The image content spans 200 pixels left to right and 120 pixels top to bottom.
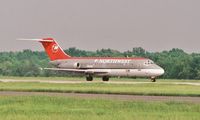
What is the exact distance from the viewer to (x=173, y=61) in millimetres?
148375

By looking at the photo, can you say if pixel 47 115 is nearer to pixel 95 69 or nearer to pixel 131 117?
pixel 131 117

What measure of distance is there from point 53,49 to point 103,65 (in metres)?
10.6

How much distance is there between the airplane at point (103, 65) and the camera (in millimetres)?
82250

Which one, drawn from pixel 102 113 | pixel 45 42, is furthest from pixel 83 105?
pixel 45 42

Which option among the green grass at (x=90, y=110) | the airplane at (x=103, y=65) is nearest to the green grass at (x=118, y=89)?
the green grass at (x=90, y=110)

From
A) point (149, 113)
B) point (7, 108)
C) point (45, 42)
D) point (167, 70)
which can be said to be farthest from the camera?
point (167, 70)

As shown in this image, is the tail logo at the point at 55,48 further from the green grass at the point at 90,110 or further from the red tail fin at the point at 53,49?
the green grass at the point at 90,110

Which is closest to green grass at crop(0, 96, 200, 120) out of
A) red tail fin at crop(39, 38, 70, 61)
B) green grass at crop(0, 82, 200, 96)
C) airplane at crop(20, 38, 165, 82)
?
green grass at crop(0, 82, 200, 96)

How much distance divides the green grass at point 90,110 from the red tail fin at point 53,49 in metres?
58.6

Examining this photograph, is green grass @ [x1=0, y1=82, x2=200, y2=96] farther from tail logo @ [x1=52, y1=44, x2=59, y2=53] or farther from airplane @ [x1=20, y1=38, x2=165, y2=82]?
tail logo @ [x1=52, y1=44, x2=59, y2=53]

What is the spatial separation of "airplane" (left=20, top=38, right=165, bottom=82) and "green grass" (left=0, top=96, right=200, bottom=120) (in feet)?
161

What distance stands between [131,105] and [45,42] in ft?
212

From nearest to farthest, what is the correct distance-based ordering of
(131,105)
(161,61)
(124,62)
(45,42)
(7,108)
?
1. (7,108)
2. (131,105)
3. (124,62)
4. (45,42)
5. (161,61)

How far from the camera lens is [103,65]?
281ft
